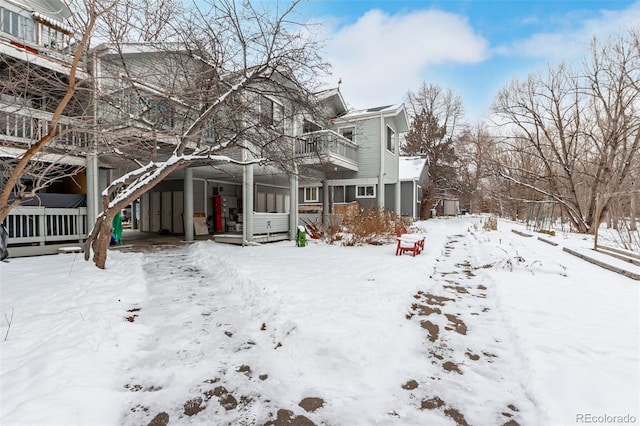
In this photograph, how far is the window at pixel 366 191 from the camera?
17.2 metres

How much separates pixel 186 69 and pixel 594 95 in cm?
1769

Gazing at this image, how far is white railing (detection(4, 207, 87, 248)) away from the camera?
24.9ft

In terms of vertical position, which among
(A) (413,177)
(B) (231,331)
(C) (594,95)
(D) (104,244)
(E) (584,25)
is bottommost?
(B) (231,331)

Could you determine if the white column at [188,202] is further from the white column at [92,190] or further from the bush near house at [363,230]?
the bush near house at [363,230]

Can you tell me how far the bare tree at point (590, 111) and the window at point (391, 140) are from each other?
6.01 m

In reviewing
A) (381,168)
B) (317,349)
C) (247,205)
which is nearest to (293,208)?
(247,205)

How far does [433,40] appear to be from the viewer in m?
11.0

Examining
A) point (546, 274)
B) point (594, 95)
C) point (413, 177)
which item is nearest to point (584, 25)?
point (594, 95)

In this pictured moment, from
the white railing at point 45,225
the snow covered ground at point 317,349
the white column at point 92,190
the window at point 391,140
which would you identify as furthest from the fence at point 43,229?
the window at point 391,140

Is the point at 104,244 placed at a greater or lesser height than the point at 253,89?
lesser

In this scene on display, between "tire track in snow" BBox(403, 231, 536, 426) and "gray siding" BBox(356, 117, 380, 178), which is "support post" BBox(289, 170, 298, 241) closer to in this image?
"gray siding" BBox(356, 117, 380, 178)

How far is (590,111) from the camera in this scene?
16.7 meters

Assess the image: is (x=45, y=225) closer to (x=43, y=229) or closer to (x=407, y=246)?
(x=43, y=229)

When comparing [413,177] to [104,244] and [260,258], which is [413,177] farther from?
[104,244]
